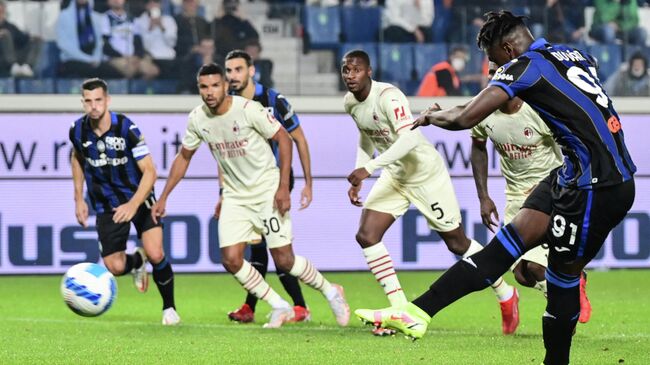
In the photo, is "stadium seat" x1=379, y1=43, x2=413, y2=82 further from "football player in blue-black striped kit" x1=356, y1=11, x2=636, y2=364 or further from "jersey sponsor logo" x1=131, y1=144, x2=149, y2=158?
"football player in blue-black striped kit" x1=356, y1=11, x2=636, y2=364

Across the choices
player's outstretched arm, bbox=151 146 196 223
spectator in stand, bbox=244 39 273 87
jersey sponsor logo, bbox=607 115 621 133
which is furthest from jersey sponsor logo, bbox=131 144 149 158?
spectator in stand, bbox=244 39 273 87

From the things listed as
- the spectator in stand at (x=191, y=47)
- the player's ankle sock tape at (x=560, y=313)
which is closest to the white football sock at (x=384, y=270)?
the player's ankle sock tape at (x=560, y=313)

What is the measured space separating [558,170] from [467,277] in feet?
2.29

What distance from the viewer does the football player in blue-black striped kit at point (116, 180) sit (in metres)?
9.16

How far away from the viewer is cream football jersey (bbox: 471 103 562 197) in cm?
813

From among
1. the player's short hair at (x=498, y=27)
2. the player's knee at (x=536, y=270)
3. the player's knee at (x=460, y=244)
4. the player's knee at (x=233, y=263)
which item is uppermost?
the player's short hair at (x=498, y=27)

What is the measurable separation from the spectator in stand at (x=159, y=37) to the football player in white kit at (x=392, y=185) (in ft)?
19.0

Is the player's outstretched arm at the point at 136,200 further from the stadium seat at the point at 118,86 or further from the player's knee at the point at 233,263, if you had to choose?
the stadium seat at the point at 118,86

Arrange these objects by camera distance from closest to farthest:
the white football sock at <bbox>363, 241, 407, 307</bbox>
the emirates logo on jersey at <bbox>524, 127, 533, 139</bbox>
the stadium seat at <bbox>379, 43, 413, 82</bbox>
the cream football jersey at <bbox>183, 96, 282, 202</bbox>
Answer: the emirates logo on jersey at <bbox>524, 127, 533, 139</bbox> → the white football sock at <bbox>363, 241, 407, 307</bbox> → the cream football jersey at <bbox>183, 96, 282, 202</bbox> → the stadium seat at <bbox>379, 43, 413, 82</bbox>

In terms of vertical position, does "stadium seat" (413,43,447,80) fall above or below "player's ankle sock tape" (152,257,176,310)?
above

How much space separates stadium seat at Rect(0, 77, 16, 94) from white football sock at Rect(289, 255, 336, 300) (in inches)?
239

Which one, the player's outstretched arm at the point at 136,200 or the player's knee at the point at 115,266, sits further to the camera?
the player's knee at the point at 115,266

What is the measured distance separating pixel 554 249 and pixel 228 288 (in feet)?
22.1

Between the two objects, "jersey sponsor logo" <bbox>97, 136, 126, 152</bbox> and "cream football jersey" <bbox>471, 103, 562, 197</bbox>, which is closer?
"cream football jersey" <bbox>471, 103, 562, 197</bbox>
